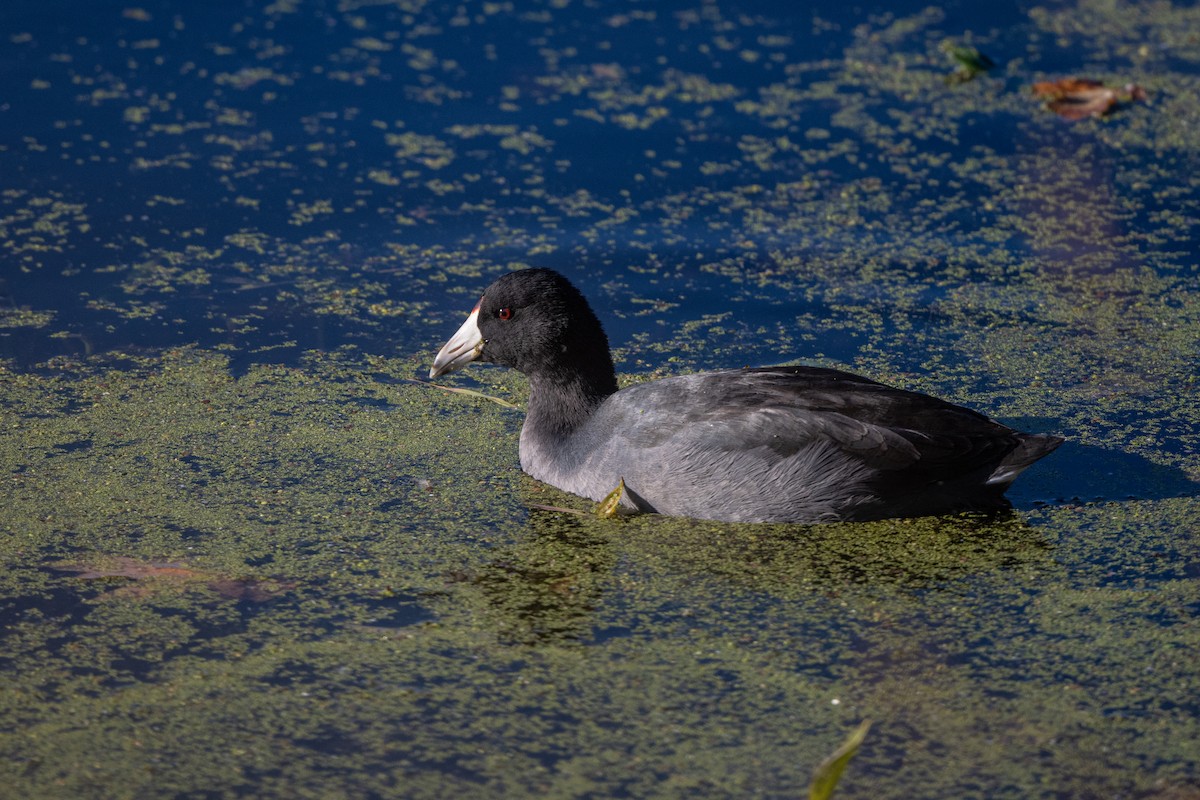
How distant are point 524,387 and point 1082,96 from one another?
162 inches

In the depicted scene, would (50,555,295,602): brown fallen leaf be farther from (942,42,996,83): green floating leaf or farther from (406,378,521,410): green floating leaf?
(942,42,996,83): green floating leaf

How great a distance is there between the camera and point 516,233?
6.45 m

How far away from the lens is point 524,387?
17.3ft

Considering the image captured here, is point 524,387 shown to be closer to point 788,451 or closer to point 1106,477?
point 788,451

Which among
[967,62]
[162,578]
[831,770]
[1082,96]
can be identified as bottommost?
[162,578]

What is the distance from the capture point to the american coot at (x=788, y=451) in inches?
163

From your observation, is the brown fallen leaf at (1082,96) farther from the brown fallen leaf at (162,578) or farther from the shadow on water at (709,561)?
the brown fallen leaf at (162,578)

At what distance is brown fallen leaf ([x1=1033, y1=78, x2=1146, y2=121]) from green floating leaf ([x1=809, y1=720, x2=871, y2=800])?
5.67 m

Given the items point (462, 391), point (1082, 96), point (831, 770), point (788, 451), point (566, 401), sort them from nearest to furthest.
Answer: point (831, 770)
point (788, 451)
point (566, 401)
point (462, 391)
point (1082, 96)

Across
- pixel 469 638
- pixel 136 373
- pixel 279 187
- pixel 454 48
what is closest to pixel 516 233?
pixel 279 187

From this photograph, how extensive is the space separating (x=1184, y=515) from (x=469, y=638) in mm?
2108

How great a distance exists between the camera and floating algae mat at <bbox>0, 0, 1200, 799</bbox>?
326 cm

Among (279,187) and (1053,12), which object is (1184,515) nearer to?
(279,187)

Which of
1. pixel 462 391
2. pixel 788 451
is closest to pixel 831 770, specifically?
pixel 788 451
